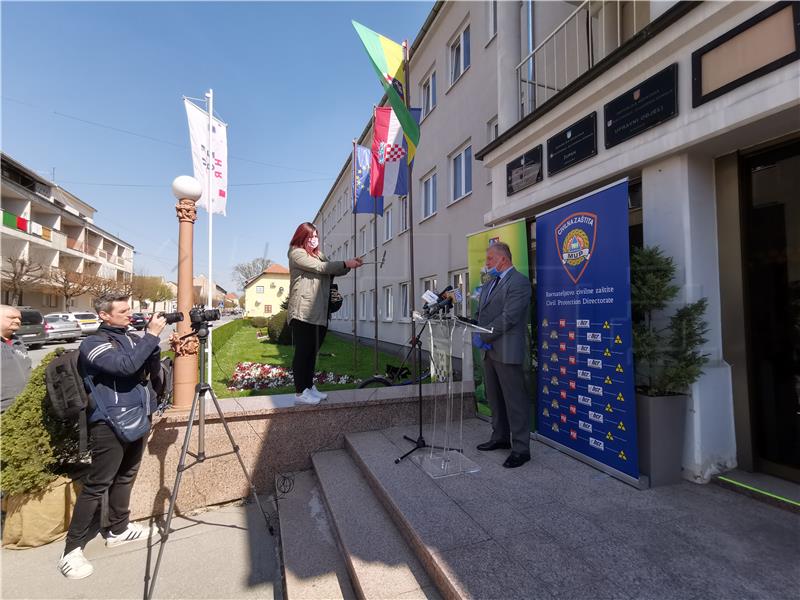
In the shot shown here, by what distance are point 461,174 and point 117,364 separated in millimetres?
9266

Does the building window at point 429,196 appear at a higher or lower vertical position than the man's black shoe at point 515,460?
higher

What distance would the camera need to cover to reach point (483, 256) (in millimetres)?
5355

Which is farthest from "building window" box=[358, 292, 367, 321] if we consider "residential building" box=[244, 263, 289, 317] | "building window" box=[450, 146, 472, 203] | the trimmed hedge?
"residential building" box=[244, 263, 289, 317]

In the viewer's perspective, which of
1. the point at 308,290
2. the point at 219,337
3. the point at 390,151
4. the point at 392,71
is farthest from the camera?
the point at 219,337

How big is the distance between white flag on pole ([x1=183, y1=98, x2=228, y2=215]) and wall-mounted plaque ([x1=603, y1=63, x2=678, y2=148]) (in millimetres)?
6302

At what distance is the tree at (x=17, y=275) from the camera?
24.3 meters

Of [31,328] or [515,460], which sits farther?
[31,328]

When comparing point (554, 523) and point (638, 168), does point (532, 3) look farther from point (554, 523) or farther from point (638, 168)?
point (554, 523)

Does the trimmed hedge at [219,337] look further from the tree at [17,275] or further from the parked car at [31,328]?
the tree at [17,275]

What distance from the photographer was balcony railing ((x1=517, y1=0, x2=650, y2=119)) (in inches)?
221

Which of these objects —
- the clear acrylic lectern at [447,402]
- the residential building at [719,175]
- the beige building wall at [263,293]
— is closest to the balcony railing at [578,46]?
the residential building at [719,175]

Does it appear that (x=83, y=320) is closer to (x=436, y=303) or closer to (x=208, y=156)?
(x=208, y=156)

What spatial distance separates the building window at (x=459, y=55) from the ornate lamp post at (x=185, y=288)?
27.5 ft

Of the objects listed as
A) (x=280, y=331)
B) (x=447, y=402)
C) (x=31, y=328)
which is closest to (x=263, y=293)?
(x=31, y=328)
